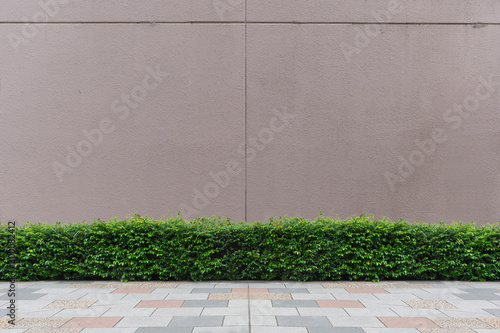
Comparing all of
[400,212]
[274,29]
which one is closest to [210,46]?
[274,29]

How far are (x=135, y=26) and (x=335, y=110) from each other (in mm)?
5176

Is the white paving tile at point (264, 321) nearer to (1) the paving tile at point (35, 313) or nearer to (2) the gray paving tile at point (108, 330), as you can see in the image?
(2) the gray paving tile at point (108, 330)

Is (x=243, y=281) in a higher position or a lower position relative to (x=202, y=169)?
lower

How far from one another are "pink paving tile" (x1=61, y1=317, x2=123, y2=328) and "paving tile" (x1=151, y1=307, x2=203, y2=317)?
475 millimetres

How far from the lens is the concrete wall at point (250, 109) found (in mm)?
7066

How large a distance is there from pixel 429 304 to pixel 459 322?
0.66m

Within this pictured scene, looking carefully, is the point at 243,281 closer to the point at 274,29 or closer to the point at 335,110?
the point at 335,110

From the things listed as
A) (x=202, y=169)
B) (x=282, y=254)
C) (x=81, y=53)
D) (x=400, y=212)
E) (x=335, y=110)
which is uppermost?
(x=81, y=53)

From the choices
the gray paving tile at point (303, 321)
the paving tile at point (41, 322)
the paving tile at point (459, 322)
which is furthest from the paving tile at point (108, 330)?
the paving tile at point (459, 322)

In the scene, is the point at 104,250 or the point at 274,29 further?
the point at 274,29

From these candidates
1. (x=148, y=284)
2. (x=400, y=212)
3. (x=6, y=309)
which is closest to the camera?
(x=6, y=309)

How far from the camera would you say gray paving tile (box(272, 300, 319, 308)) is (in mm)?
4195

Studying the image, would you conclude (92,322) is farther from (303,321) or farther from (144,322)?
(303,321)

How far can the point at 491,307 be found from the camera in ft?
13.8
